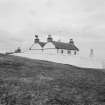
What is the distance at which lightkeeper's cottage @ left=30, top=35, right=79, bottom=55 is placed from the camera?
47.7 m

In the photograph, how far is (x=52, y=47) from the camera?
4791 cm

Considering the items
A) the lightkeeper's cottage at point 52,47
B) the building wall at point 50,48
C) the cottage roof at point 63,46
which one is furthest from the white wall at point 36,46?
the cottage roof at point 63,46

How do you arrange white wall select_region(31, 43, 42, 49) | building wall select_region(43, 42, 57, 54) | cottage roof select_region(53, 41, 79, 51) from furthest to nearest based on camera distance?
white wall select_region(31, 43, 42, 49), cottage roof select_region(53, 41, 79, 51), building wall select_region(43, 42, 57, 54)

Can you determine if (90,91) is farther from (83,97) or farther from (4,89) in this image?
(4,89)

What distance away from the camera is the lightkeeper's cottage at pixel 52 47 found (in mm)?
47706

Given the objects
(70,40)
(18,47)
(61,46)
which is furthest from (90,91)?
(18,47)

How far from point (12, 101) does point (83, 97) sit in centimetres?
456

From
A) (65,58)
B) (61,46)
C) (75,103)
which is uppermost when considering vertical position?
(61,46)

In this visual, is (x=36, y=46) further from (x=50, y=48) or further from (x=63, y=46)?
(x=63, y=46)

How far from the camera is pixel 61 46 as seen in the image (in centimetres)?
4950

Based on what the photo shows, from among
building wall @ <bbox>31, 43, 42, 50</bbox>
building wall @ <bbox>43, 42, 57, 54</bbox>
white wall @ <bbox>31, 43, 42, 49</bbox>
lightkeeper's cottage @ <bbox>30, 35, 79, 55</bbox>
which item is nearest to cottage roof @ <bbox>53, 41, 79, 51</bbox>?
lightkeeper's cottage @ <bbox>30, 35, 79, 55</bbox>

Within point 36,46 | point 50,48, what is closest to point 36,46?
point 36,46

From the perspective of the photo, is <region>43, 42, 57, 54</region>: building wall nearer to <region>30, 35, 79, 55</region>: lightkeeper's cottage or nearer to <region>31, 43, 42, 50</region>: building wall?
<region>30, 35, 79, 55</region>: lightkeeper's cottage

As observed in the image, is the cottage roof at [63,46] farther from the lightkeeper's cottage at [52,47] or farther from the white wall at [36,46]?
the white wall at [36,46]
